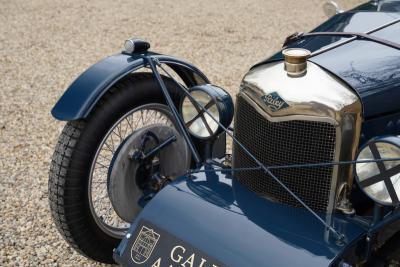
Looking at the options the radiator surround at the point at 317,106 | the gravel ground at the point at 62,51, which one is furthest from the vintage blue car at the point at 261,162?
the gravel ground at the point at 62,51

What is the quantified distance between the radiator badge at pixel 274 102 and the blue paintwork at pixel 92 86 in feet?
2.49

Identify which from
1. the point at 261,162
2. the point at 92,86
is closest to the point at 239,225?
the point at 261,162

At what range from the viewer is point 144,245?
2141 mm

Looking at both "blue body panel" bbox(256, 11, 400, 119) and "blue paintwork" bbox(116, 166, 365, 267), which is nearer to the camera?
"blue paintwork" bbox(116, 166, 365, 267)

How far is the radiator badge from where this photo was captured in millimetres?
2004

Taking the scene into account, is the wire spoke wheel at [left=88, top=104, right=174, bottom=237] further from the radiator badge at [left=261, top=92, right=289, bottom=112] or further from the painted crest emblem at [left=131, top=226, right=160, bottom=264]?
the radiator badge at [left=261, top=92, right=289, bottom=112]

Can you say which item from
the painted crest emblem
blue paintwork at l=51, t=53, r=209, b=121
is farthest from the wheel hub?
the painted crest emblem

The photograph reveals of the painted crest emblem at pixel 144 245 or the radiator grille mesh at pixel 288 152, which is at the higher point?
the radiator grille mesh at pixel 288 152

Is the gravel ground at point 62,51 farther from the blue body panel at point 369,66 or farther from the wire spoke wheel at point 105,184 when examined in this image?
the blue body panel at point 369,66

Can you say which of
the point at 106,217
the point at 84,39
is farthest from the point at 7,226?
the point at 84,39

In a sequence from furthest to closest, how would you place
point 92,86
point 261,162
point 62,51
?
point 62,51 < point 92,86 < point 261,162

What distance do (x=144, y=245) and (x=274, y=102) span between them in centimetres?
79

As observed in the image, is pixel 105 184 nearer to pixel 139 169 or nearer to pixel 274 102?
pixel 139 169

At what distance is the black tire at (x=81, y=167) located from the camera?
8.04 ft
